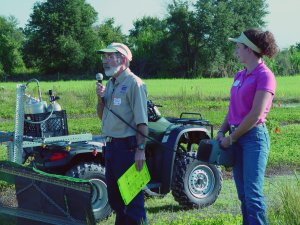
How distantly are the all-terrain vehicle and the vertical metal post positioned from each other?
146mm

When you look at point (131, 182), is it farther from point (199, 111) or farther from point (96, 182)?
point (199, 111)

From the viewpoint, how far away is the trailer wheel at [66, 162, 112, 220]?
630 cm

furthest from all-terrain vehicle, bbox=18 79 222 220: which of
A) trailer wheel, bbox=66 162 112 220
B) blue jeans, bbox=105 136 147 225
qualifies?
blue jeans, bbox=105 136 147 225

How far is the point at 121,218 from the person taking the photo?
5227mm

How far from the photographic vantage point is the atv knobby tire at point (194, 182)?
698cm

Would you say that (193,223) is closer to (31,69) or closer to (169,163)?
(169,163)

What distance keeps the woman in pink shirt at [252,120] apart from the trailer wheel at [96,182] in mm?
1908

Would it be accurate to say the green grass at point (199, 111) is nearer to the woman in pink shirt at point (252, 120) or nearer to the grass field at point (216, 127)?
the grass field at point (216, 127)

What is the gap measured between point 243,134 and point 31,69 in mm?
66244

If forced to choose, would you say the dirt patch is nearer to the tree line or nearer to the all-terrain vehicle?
the all-terrain vehicle

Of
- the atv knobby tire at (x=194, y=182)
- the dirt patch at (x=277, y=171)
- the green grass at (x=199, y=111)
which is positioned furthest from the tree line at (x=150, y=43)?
the atv knobby tire at (x=194, y=182)

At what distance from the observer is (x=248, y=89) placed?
4.73 m

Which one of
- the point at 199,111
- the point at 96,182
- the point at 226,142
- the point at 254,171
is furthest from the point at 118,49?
the point at 199,111

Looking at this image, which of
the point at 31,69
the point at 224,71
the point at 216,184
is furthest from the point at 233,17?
the point at 216,184
